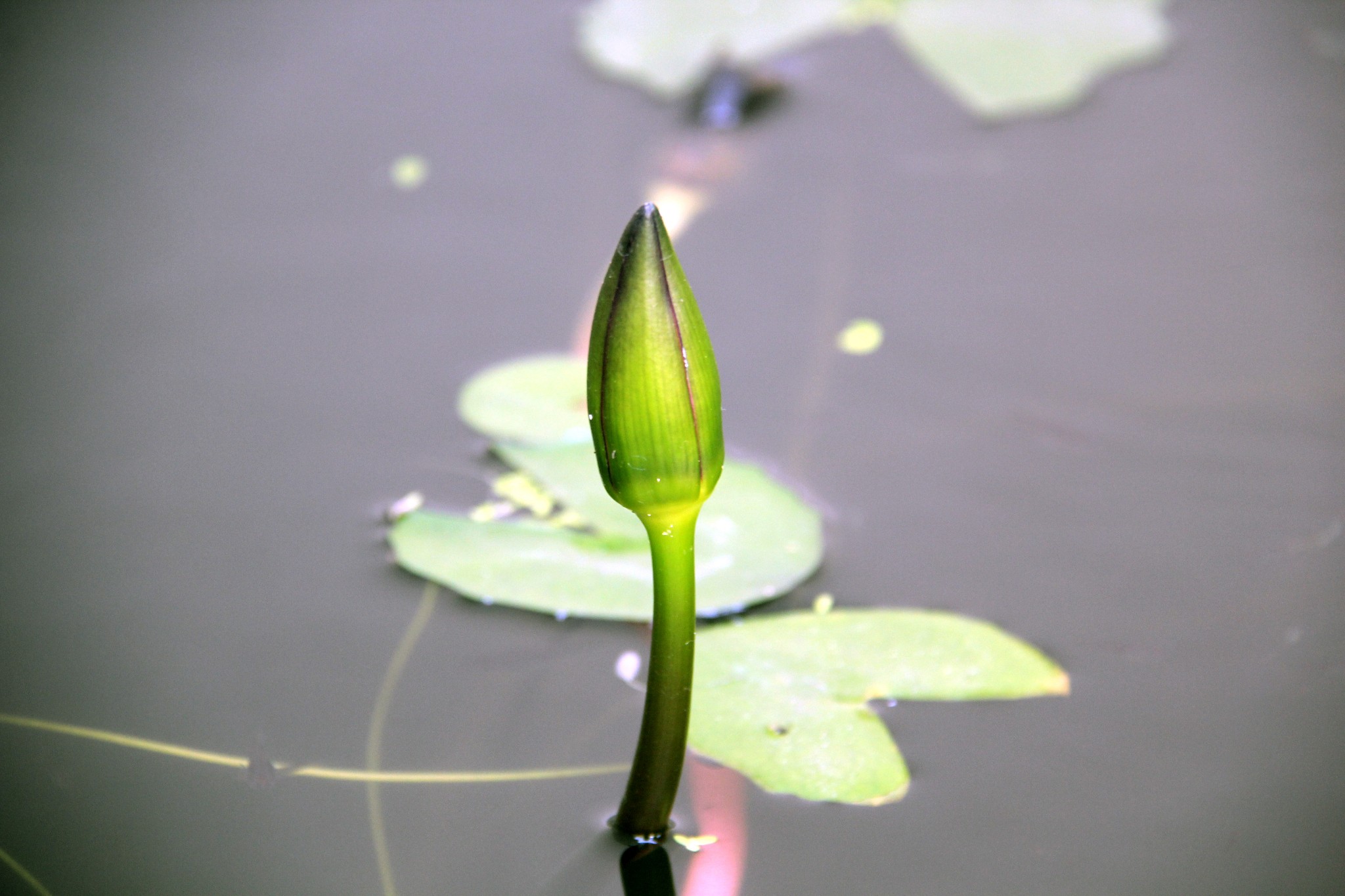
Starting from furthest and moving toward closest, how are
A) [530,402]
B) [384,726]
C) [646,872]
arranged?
[530,402] < [384,726] < [646,872]

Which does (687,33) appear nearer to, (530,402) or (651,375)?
(530,402)

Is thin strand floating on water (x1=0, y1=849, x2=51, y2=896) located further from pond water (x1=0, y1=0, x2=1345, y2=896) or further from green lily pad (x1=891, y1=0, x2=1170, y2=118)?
green lily pad (x1=891, y1=0, x2=1170, y2=118)

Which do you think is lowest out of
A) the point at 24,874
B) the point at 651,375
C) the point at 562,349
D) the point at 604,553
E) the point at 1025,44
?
the point at 24,874

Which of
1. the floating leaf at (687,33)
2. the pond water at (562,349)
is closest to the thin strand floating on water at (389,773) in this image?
the pond water at (562,349)

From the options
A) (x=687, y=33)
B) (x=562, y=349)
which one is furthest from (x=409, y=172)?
(x=687, y=33)

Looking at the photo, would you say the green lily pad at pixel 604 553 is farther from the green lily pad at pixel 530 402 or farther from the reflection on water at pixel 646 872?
the reflection on water at pixel 646 872

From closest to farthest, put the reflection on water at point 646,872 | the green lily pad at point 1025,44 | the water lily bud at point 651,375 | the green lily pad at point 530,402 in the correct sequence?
the water lily bud at point 651,375 < the reflection on water at point 646,872 < the green lily pad at point 530,402 < the green lily pad at point 1025,44
